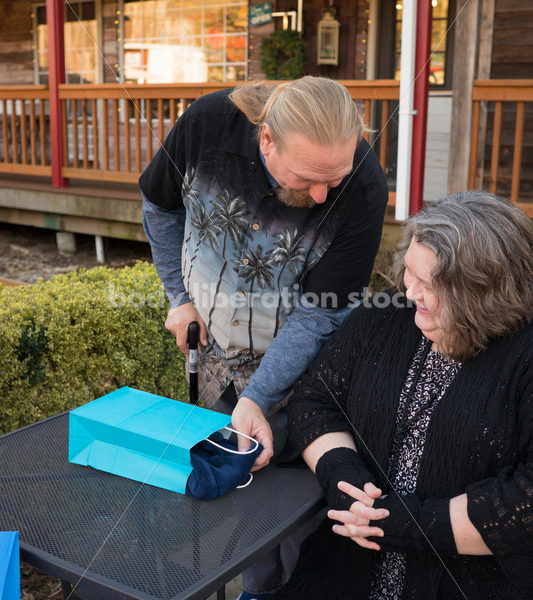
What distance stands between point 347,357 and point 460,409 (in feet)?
1.18

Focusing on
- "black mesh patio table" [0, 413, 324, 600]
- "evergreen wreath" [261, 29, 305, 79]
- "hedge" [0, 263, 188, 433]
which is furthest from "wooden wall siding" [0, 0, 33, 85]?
"black mesh patio table" [0, 413, 324, 600]

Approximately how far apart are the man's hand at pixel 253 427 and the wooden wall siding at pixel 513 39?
19.4 feet

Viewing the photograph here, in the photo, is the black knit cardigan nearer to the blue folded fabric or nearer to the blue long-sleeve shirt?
the blue long-sleeve shirt

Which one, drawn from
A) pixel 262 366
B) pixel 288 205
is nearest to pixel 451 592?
pixel 262 366

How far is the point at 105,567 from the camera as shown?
1372 mm

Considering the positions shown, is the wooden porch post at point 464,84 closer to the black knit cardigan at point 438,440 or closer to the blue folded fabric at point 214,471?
the black knit cardigan at point 438,440

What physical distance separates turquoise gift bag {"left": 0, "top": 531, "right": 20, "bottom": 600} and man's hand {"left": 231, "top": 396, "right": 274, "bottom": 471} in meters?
0.60

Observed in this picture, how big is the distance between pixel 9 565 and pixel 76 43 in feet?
31.8

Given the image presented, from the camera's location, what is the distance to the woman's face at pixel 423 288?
172 cm

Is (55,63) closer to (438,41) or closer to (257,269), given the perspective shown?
(438,41)

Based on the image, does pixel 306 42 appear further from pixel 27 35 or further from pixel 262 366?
pixel 262 366

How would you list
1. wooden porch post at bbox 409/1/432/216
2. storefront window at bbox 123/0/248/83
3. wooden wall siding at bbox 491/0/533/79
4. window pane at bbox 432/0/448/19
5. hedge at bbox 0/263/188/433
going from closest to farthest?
hedge at bbox 0/263/188/433, wooden porch post at bbox 409/1/432/216, wooden wall siding at bbox 491/0/533/79, window pane at bbox 432/0/448/19, storefront window at bbox 123/0/248/83

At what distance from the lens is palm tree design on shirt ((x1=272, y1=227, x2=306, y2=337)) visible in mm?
2051

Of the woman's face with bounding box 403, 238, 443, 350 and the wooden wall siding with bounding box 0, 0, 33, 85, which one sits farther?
the wooden wall siding with bounding box 0, 0, 33, 85
